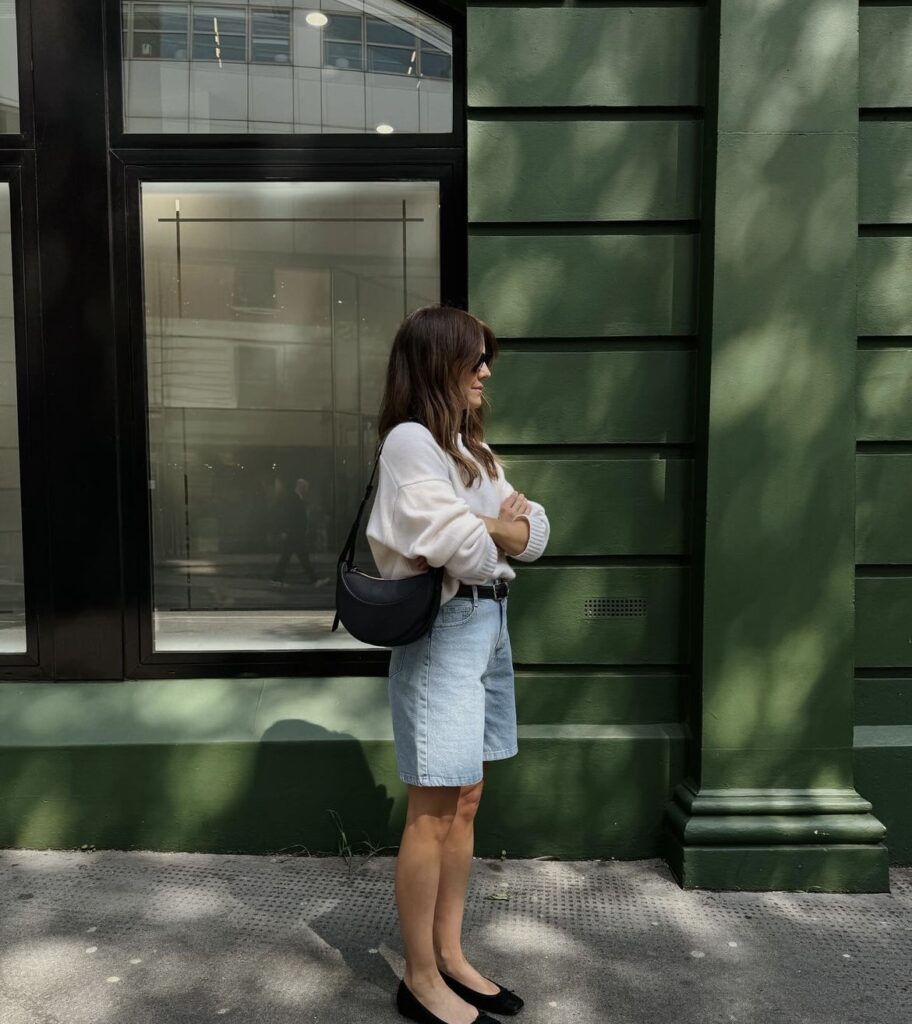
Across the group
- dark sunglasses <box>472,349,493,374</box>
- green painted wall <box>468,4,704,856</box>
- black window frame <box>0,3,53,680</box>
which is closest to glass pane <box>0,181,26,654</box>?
black window frame <box>0,3,53,680</box>

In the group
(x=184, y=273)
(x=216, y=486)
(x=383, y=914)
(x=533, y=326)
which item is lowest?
(x=383, y=914)

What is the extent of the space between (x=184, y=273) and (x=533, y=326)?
66.9 inches

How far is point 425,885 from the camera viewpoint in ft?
9.20

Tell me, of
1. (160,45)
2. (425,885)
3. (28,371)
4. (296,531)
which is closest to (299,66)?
(160,45)

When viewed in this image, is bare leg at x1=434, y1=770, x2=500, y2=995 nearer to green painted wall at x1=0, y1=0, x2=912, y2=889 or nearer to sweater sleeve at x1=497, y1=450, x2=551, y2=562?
sweater sleeve at x1=497, y1=450, x2=551, y2=562

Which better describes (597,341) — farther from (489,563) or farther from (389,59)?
(489,563)

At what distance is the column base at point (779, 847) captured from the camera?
387cm

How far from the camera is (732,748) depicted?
3982mm

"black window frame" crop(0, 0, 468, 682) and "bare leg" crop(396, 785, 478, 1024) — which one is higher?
"black window frame" crop(0, 0, 468, 682)

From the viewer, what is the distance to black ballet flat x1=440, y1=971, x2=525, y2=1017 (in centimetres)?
294

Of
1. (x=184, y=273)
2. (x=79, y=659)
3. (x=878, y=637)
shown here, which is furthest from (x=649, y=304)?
(x=79, y=659)

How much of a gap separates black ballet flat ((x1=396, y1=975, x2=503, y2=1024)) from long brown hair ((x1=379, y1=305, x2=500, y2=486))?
1.56 meters

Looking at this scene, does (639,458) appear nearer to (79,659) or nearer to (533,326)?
(533,326)

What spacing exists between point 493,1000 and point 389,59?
3.92 m
